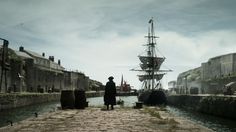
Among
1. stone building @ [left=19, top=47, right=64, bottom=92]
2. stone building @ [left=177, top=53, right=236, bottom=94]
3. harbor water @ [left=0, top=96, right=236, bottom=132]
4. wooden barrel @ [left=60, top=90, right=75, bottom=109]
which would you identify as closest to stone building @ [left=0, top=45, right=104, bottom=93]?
stone building @ [left=19, top=47, right=64, bottom=92]

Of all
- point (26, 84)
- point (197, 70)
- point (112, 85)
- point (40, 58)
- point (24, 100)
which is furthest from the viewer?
point (197, 70)

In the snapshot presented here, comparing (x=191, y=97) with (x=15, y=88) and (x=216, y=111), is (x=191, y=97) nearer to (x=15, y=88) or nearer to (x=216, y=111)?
(x=216, y=111)

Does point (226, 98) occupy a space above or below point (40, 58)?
below

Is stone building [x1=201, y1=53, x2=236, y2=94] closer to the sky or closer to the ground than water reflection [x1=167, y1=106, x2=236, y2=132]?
closer to the sky

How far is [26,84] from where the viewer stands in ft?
270

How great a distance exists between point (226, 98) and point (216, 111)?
306 centimetres

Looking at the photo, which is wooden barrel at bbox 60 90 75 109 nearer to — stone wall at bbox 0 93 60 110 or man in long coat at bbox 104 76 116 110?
man in long coat at bbox 104 76 116 110

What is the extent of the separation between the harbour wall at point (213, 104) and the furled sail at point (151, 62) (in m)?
37.8

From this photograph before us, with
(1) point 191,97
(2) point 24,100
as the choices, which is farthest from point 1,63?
(1) point 191,97

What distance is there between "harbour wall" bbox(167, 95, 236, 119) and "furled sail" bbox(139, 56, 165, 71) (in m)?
37.8

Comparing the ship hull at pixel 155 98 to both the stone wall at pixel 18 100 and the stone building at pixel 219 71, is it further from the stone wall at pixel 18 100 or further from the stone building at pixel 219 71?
the stone wall at pixel 18 100

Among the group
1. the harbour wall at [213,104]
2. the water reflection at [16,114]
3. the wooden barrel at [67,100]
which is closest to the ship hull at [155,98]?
the harbour wall at [213,104]

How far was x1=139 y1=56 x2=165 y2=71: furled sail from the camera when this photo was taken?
3837 inches

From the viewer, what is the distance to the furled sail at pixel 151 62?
97.4 m
